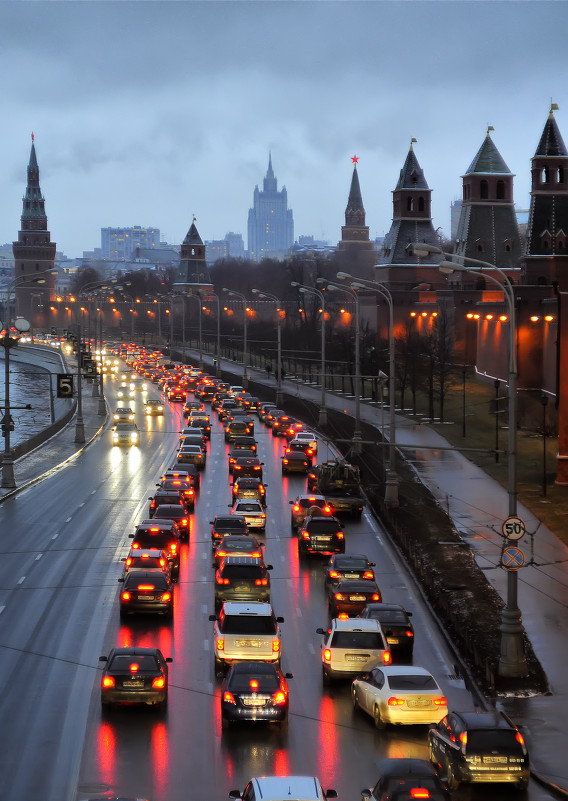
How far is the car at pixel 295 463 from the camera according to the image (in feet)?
209

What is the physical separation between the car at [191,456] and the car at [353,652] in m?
37.7

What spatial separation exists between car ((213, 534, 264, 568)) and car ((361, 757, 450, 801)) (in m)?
19.5

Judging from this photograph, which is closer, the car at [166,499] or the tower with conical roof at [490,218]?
the car at [166,499]

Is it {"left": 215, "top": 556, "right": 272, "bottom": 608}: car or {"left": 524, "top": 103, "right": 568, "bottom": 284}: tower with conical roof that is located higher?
{"left": 524, "top": 103, "right": 568, "bottom": 284}: tower with conical roof

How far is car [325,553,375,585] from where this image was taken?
34.2 metres

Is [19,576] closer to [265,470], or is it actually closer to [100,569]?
[100,569]

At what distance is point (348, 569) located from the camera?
113ft

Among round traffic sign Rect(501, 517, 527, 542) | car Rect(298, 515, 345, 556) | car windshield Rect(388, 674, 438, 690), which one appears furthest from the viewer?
car Rect(298, 515, 345, 556)

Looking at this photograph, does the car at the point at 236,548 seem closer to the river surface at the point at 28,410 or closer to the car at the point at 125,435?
the car at the point at 125,435

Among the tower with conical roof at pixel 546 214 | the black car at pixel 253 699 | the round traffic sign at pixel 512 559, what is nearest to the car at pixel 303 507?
the round traffic sign at pixel 512 559

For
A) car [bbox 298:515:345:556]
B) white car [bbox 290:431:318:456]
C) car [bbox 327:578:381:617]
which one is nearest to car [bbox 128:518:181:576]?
car [bbox 298:515:345:556]

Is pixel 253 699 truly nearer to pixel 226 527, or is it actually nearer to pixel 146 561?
pixel 146 561

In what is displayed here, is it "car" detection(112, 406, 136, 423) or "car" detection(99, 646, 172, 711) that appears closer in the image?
"car" detection(99, 646, 172, 711)

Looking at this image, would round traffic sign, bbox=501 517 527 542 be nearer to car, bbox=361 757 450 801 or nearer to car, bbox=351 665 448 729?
car, bbox=351 665 448 729
